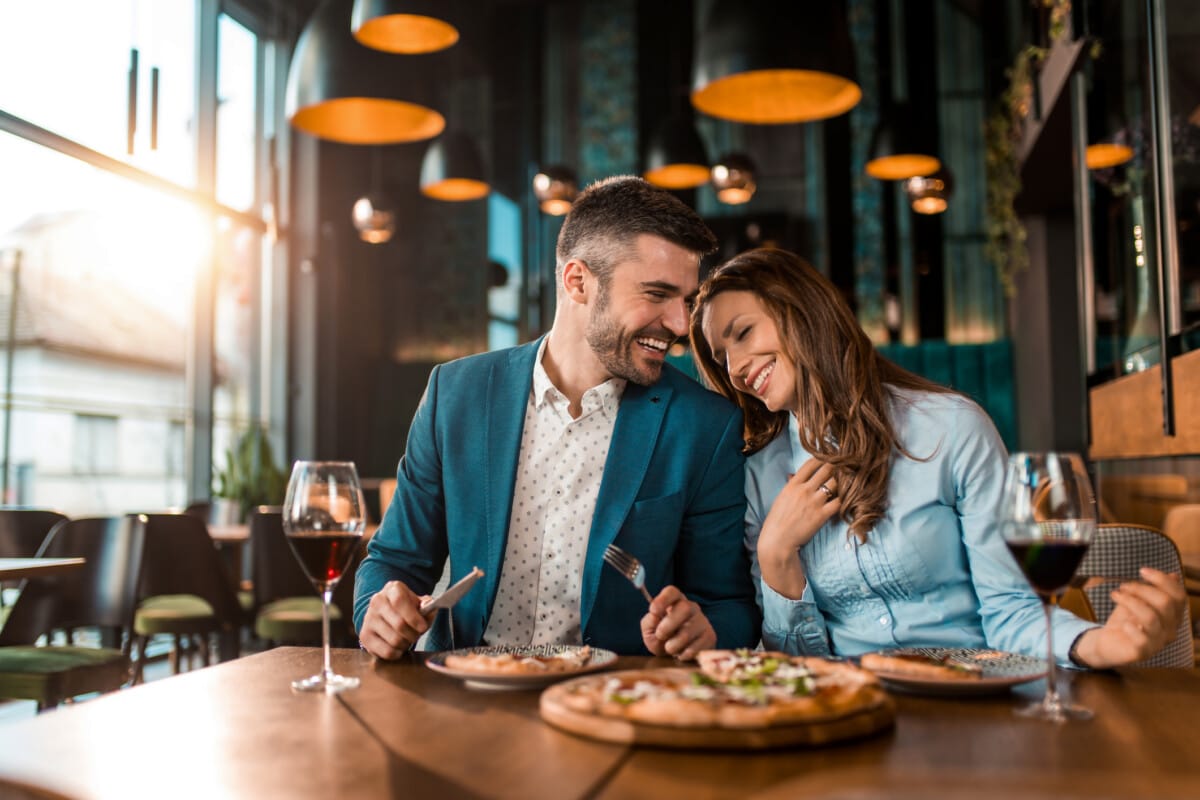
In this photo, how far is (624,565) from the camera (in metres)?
1.38

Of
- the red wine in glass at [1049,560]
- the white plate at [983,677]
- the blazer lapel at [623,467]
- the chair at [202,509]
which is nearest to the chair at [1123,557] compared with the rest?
the blazer lapel at [623,467]

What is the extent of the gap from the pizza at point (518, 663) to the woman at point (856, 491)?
1.58 ft

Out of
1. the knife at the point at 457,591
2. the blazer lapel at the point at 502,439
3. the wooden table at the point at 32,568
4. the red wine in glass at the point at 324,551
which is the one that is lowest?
the wooden table at the point at 32,568

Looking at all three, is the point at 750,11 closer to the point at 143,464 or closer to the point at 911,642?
the point at 911,642

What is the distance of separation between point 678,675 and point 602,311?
1.00 meters

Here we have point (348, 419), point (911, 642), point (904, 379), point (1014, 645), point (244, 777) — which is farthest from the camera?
point (348, 419)

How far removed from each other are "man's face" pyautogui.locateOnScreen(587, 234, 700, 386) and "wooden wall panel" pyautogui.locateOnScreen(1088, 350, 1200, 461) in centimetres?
212

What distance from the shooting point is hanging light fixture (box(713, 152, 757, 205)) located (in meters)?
6.25

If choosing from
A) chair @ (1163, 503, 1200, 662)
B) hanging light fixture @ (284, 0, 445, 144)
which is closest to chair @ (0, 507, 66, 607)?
hanging light fixture @ (284, 0, 445, 144)

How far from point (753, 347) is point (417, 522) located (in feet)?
2.29

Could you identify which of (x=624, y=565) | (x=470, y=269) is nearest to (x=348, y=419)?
(x=470, y=269)

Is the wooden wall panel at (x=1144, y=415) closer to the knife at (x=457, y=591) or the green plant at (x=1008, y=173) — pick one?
the green plant at (x=1008, y=173)

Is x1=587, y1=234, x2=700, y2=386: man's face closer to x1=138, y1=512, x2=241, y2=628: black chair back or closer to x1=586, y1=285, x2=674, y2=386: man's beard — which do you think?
x1=586, y1=285, x2=674, y2=386: man's beard

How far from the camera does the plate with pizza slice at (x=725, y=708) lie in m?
0.89
